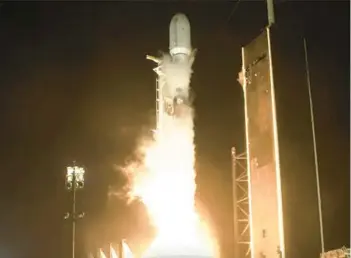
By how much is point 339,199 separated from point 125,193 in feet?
31.0

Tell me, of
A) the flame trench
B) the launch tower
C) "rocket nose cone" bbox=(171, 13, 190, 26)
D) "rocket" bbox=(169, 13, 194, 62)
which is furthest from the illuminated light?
"rocket nose cone" bbox=(171, 13, 190, 26)

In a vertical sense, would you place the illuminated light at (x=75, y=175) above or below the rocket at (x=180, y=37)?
below

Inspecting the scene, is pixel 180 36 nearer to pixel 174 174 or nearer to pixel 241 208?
pixel 174 174

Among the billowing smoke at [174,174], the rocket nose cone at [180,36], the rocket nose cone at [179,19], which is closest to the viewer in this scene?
the rocket nose cone at [180,36]

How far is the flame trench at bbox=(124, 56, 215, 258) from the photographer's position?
69.9 ft

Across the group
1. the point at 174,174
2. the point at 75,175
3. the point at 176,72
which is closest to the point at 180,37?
the point at 176,72

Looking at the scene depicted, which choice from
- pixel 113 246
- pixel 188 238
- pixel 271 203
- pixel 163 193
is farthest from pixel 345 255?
pixel 113 246

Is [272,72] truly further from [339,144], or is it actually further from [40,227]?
[40,227]

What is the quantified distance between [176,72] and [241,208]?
17.9 ft

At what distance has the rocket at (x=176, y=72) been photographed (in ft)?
68.7

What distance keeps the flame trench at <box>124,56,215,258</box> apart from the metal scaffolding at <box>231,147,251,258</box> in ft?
3.75

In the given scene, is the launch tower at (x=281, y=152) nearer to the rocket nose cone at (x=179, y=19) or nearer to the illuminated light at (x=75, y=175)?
the rocket nose cone at (x=179, y=19)

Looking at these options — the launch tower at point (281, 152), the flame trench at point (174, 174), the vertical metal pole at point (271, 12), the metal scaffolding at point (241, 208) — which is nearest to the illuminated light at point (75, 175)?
the flame trench at point (174, 174)

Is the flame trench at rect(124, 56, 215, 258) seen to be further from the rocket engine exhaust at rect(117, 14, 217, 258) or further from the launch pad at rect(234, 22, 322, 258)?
the launch pad at rect(234, 22, 322, 258)
